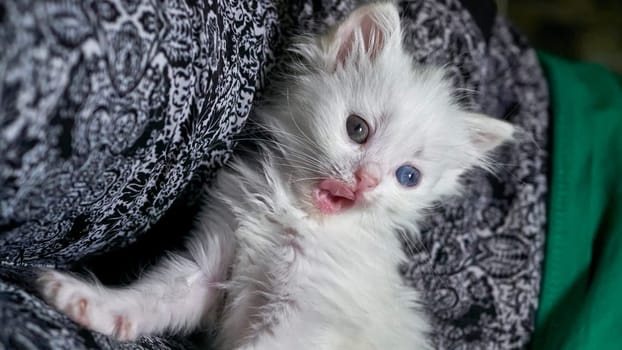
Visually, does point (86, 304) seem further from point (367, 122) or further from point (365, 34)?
point (365, 34)

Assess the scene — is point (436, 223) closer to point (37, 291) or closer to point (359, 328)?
point (359, 328)

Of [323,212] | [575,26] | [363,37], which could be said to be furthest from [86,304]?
[575,26]

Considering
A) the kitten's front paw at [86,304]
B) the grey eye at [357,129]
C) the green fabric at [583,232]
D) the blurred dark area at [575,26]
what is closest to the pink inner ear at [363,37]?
the grey eye at [357,129]

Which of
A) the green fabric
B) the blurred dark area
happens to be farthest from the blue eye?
the blurred dark area

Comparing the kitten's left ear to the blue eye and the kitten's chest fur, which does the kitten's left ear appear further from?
the kitten's chest fur

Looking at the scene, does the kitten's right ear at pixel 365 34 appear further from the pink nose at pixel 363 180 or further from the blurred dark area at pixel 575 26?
the blurred dark area at pixel 575 26

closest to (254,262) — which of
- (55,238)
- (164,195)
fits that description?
(164,195)
